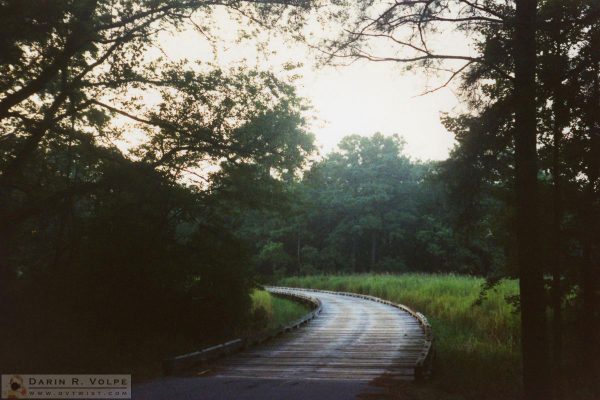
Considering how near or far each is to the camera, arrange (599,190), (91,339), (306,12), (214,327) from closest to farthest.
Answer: (599,190), (306,12), (91,339), (214,327)

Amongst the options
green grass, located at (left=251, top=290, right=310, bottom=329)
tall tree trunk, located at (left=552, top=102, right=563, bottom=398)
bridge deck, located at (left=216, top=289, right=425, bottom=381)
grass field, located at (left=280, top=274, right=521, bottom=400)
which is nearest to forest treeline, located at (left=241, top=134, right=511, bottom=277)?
green grass, located at (left=251, top=290, right=310, bottom=329)

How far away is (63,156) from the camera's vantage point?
13.5 m

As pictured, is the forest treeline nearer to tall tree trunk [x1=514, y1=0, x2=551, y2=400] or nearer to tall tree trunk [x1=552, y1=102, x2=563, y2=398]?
tall tree trunk [x1=552, y1=102, x2=563, y2=398]

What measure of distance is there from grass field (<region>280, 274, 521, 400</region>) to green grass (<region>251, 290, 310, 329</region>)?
6.05m

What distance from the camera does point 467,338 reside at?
14.5m

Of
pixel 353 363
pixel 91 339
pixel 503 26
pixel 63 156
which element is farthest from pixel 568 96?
pixel 63 156

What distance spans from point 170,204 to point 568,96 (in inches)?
372

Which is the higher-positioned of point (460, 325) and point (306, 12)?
point (306, 12)

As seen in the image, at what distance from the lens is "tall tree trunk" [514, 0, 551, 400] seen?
6402mm

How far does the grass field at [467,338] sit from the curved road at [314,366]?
873mm

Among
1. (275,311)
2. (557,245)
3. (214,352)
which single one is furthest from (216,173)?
(275,311)

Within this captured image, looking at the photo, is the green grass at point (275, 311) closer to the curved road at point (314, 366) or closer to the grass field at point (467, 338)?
the curved road at point (314, 366)

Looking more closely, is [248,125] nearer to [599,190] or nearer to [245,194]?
[245,194]

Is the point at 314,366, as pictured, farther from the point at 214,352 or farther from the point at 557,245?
the point at 557,245
